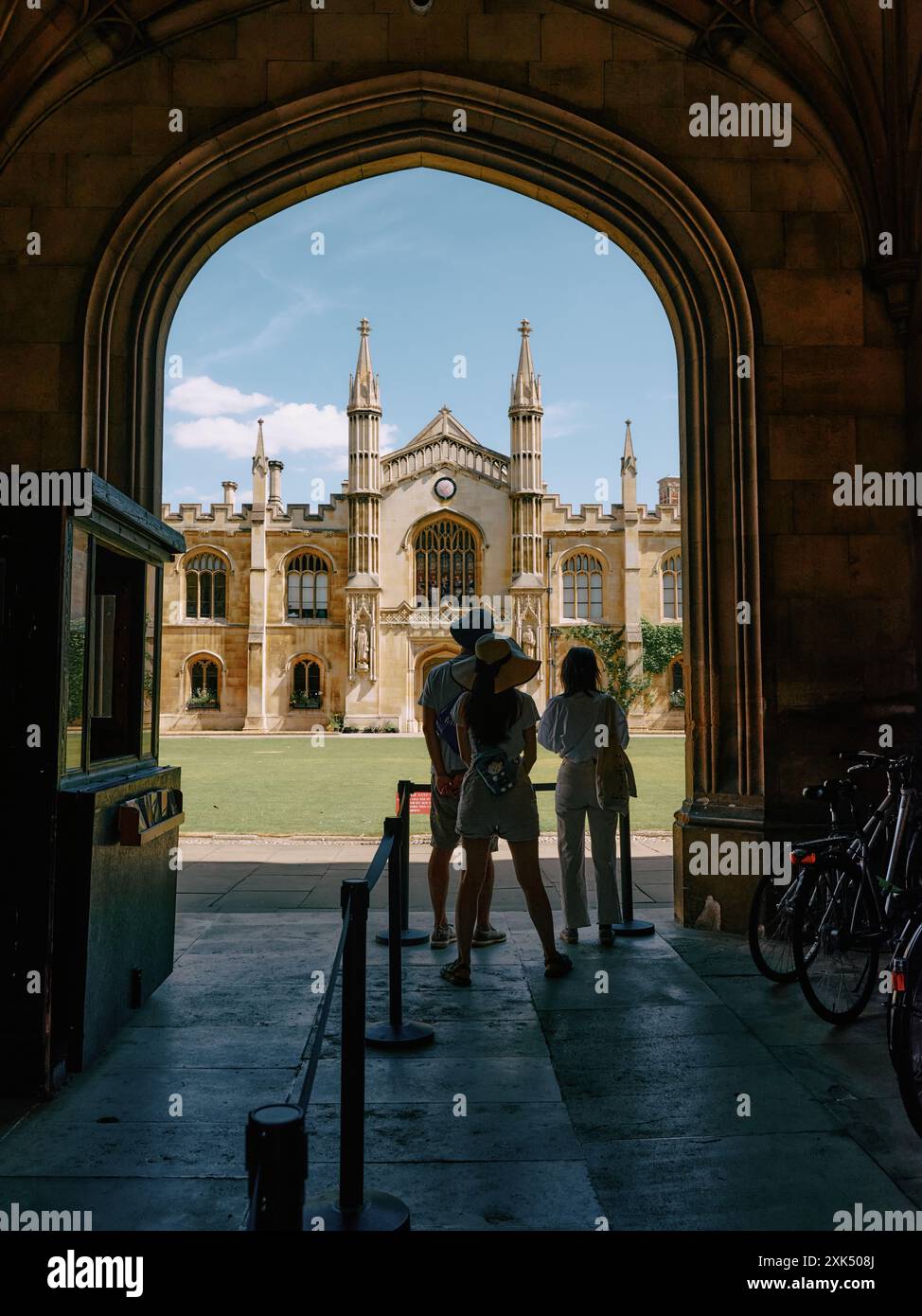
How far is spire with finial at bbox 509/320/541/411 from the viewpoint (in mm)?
36875

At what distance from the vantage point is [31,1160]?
2.56 m

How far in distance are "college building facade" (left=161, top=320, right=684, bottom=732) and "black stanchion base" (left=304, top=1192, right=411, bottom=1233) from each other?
33685 millimetres

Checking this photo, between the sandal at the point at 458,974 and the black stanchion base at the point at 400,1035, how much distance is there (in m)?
0.54

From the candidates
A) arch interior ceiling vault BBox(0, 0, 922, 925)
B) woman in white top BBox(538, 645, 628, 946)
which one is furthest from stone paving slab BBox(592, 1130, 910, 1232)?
arch interior ceiling vault BBox(0, 0, 922, 925)

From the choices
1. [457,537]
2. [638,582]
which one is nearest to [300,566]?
[457,537]

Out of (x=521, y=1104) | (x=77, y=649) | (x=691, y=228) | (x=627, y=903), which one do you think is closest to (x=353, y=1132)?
(x=521, y=1104)

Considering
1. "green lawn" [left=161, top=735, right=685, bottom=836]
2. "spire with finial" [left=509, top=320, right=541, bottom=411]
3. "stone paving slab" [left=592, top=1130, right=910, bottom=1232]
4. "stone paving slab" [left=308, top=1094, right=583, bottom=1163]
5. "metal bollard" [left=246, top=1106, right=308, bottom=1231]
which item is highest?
"spire with finial" [left=509, top=320, right=541, bottom=411]

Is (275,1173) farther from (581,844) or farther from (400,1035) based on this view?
(581,844)

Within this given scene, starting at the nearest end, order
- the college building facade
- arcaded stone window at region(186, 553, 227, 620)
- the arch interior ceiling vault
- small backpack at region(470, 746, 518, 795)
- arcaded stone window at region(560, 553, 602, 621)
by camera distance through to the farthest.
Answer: small backpack at region(470, 746, 518, 795) → the arch interior ceiling vault → the college building facade → arcaded stone window at region(560, 553, 602, 621) → arcaded stone window at region(186, 553, 227, 620)

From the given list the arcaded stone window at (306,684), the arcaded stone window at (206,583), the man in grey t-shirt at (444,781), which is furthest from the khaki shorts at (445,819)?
the arcaded stone window at (206,583)

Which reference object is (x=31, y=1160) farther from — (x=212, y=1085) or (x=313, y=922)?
(x=313, y=922)

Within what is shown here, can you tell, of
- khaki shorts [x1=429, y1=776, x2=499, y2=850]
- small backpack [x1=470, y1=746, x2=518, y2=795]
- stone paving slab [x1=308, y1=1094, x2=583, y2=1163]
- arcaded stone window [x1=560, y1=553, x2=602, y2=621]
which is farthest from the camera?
arcaded stone window [x1=560, y1=553, x2=602, y2=621]

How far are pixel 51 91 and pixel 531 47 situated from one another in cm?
287

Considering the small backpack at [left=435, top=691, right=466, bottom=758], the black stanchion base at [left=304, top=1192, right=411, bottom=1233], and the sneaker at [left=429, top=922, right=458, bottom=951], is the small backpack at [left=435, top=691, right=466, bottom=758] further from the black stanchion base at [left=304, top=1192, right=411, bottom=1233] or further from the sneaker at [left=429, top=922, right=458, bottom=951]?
the black stanchion base at [left=304, top=1192, right=411, bottom=1233]
